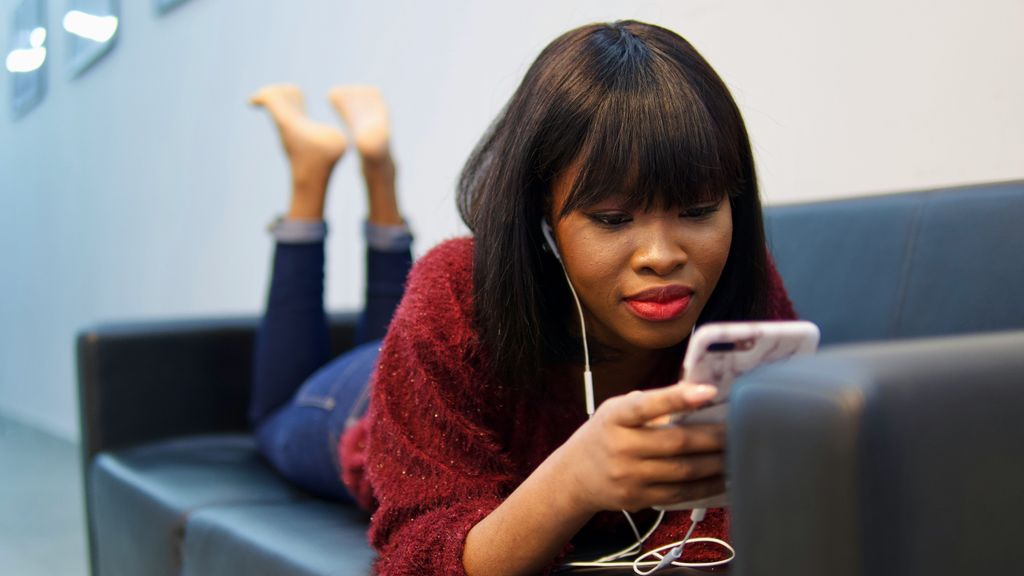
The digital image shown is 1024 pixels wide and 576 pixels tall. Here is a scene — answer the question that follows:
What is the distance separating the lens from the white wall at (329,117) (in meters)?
1.18

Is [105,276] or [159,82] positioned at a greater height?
[159,82]

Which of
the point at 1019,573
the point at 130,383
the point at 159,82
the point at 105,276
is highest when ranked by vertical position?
the point at 159,82

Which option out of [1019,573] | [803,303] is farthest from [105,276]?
[1019,573]

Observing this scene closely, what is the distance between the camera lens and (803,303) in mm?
1206

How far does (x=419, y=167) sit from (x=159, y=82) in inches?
63.0

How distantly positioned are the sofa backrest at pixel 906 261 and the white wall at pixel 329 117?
0.37ft

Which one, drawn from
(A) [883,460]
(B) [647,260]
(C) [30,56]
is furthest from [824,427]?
(C) [30,56]

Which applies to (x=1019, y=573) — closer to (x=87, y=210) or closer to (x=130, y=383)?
(x=130, y=383)

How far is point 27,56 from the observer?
14.0 ft

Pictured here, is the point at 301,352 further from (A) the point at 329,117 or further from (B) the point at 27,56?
(B) the point at 27,56

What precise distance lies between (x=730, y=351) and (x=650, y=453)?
8 cm

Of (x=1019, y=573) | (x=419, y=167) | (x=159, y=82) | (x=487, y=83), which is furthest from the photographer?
(x=159, y=82)

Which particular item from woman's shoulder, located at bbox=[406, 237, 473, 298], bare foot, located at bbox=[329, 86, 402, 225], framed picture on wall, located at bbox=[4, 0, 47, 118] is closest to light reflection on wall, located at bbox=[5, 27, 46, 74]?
framed picture on wall, located at bbox=[4, 0, 47, 118]

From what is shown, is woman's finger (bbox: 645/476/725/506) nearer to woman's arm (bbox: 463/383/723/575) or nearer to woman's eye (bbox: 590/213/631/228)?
woman's arm (bbox: 463/383/723/575)
